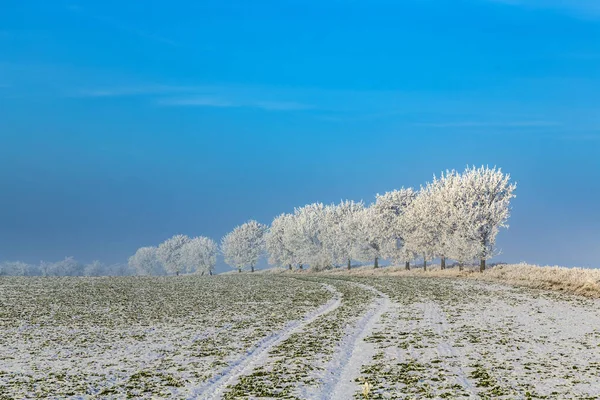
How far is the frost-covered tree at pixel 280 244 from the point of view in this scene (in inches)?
5325

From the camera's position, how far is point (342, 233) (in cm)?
11544

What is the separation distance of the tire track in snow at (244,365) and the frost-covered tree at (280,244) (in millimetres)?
106366

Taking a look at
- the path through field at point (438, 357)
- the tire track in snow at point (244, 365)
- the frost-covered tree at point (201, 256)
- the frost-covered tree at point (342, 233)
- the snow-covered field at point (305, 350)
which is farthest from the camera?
the frost-covered tree at point (201, 256)

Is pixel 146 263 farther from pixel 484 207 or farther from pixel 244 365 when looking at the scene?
pixel 244 365

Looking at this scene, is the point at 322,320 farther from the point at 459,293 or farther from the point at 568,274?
the point at 568,274

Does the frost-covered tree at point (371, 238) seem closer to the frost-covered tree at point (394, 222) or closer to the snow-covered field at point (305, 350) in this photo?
the frost-covered tree at point (394, 222)

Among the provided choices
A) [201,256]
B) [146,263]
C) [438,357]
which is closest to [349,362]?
[438,357]

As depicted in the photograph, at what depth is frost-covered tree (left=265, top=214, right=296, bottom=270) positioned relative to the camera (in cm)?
13525

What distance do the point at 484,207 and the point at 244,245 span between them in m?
83.0

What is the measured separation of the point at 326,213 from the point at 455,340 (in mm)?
109202

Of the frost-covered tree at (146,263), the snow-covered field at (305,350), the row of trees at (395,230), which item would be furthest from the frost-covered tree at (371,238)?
the frost-covered tree at (146,263)

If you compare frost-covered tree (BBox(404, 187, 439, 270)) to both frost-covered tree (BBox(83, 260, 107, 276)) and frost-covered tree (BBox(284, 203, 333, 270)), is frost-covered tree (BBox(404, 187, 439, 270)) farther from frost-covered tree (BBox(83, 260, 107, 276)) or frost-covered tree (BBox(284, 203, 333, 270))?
frost-covered tree (BBox(83, 260, 107, 276))

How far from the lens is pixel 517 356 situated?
19484 mm

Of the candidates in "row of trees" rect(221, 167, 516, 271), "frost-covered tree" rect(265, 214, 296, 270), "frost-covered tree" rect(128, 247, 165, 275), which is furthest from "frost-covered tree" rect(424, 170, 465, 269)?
"frost-covered tree" rect(128, 247, 165, 275)
